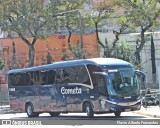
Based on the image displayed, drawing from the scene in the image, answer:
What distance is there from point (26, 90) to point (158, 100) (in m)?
4.31

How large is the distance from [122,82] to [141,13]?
44.6 ft

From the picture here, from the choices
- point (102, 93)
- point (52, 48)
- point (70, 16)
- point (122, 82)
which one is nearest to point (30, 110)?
point (52, 48)

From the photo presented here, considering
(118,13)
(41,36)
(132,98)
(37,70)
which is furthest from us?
(118,13)

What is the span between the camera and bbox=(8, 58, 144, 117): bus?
543 inches

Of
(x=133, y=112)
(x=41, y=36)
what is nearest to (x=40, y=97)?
(x=133, y=112)

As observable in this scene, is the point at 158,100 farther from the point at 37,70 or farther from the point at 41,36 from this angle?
the point at 41,36

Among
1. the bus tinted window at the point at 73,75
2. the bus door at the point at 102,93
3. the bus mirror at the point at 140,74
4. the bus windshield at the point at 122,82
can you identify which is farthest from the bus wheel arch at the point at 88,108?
the bus mirror at the point at 140,74

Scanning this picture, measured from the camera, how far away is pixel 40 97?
15266 millimetres

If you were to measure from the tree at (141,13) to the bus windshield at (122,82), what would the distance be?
9.16 meters

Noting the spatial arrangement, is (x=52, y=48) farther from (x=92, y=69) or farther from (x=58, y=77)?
(x=92, y=69)

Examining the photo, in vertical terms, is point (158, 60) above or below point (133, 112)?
above

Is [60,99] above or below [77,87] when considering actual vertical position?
below

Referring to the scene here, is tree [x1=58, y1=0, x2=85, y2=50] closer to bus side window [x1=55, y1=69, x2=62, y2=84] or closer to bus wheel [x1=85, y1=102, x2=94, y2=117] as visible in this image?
bus side window [x1=55, y1=69, x2=62, y2=84]

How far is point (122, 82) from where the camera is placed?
13930mm
